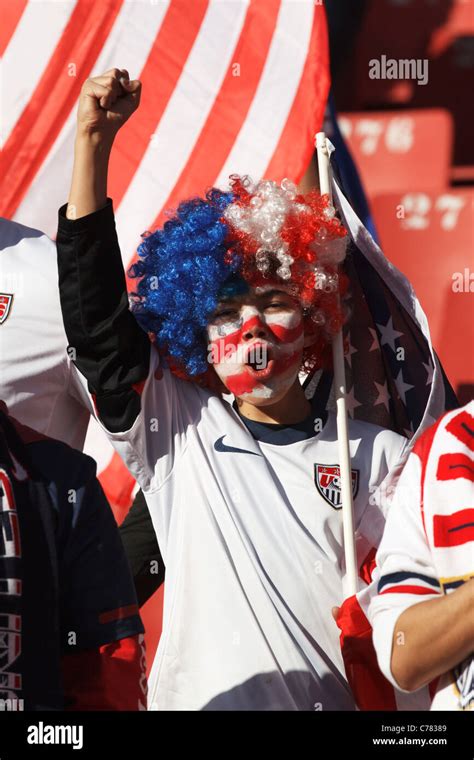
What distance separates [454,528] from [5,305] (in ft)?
5.07

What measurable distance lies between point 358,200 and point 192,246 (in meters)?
0.98

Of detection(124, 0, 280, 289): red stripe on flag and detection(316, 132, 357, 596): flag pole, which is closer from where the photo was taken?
detection(316, 132, 357, 596): flag pole

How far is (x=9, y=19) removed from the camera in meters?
4.07

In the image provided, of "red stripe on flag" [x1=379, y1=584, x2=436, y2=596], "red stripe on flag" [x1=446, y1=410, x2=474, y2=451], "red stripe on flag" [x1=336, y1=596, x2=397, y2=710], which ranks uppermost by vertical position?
A: "red stripe on flag" [x1=446, y1=410, x2=474, y2=451]

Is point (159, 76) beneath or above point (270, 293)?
above

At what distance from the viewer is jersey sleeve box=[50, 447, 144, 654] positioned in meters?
2.24

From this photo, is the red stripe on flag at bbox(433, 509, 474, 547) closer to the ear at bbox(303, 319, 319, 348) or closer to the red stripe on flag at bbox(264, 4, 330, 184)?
the ear at bbox(303, 319, 319, 348)

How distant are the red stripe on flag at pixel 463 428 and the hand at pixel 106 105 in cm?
106

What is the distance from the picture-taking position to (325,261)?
323cm

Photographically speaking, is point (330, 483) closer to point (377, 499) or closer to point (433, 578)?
point (377, 499)

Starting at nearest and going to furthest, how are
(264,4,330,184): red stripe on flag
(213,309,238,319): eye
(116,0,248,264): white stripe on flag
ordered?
(213,309,238,319): eye, (264,4,330,184): red stripe on flag, (116,0,248,264): white stripe on flag

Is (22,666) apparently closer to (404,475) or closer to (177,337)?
(404,475)

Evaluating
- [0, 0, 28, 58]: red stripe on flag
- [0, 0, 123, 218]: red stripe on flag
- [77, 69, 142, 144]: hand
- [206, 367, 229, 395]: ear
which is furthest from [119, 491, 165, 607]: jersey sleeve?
[0, 0, 28, 58]: red stripe on flag

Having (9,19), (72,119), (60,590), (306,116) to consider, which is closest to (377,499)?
(60,590)
